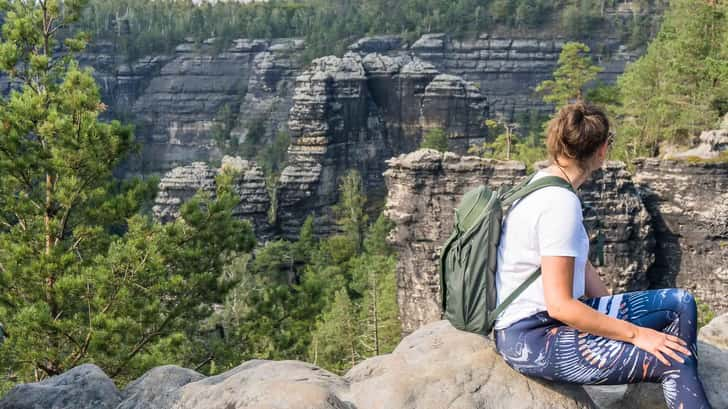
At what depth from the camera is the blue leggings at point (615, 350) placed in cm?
284

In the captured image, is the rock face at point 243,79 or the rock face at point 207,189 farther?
the rock face at point 243,79

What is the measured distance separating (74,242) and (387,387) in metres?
7.30

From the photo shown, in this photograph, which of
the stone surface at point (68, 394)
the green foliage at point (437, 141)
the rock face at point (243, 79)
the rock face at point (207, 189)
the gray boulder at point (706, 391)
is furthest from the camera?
the rock face at point (243, 79)

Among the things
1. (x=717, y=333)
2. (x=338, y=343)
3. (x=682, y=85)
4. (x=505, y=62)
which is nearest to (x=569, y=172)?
(x=717, y=333)

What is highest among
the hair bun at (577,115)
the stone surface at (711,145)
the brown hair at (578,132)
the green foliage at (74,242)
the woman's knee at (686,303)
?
the hair bun at (577,115)

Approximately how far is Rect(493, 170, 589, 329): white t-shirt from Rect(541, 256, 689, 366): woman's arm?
66 millimetres

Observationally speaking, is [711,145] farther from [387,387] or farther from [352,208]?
[352,208]

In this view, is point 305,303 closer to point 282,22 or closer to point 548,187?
point 548,187

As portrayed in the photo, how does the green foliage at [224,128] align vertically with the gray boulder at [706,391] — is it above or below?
below

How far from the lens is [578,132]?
2.84 meters

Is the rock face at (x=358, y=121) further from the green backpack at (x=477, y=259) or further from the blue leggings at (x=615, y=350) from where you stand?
the blue leggings at (x=615, y=350)

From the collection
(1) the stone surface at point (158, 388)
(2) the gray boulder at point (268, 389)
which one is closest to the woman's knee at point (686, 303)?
(2) the gray boulder at point (268, 389)

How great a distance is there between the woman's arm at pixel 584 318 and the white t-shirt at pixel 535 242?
7cm

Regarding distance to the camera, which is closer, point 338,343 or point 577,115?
point 577,115
